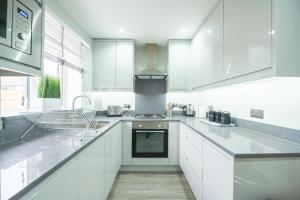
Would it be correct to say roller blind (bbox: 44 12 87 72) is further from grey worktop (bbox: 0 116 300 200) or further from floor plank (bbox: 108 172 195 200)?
floor plank (bbox: 108 172 195 200)

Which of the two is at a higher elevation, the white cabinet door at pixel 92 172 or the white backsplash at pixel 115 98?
the white backsplash at pixel 115 98

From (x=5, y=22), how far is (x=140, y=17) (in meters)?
1.94

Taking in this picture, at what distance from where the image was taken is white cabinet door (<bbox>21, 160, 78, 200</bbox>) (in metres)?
0.82

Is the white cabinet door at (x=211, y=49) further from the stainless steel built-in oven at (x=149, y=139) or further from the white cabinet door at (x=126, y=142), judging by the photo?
the white cabinet door at (x=126, y=142)

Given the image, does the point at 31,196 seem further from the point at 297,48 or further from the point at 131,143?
the point at 131,143

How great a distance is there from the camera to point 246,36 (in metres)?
1.54

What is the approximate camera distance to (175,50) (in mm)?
3623

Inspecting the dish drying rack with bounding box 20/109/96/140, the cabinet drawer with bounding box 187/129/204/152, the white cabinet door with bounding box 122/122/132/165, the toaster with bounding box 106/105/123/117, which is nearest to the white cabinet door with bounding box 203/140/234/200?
the cabinet drawer with bounding box 187/129/204/152

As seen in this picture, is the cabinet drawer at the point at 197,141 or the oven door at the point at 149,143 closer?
the cabinet drawer at the point at 197,141

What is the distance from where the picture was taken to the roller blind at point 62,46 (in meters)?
2.28

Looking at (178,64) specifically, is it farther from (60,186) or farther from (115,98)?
(60,186)

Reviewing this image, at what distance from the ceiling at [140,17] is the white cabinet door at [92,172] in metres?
1.61

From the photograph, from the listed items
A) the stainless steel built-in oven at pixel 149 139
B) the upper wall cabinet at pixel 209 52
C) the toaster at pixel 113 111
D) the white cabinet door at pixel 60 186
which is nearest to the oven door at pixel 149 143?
the stainless steel built-in oven at pixel 149 139

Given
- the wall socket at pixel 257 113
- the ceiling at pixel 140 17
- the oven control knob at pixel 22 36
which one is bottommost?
the wall socket at pixel 257 113
